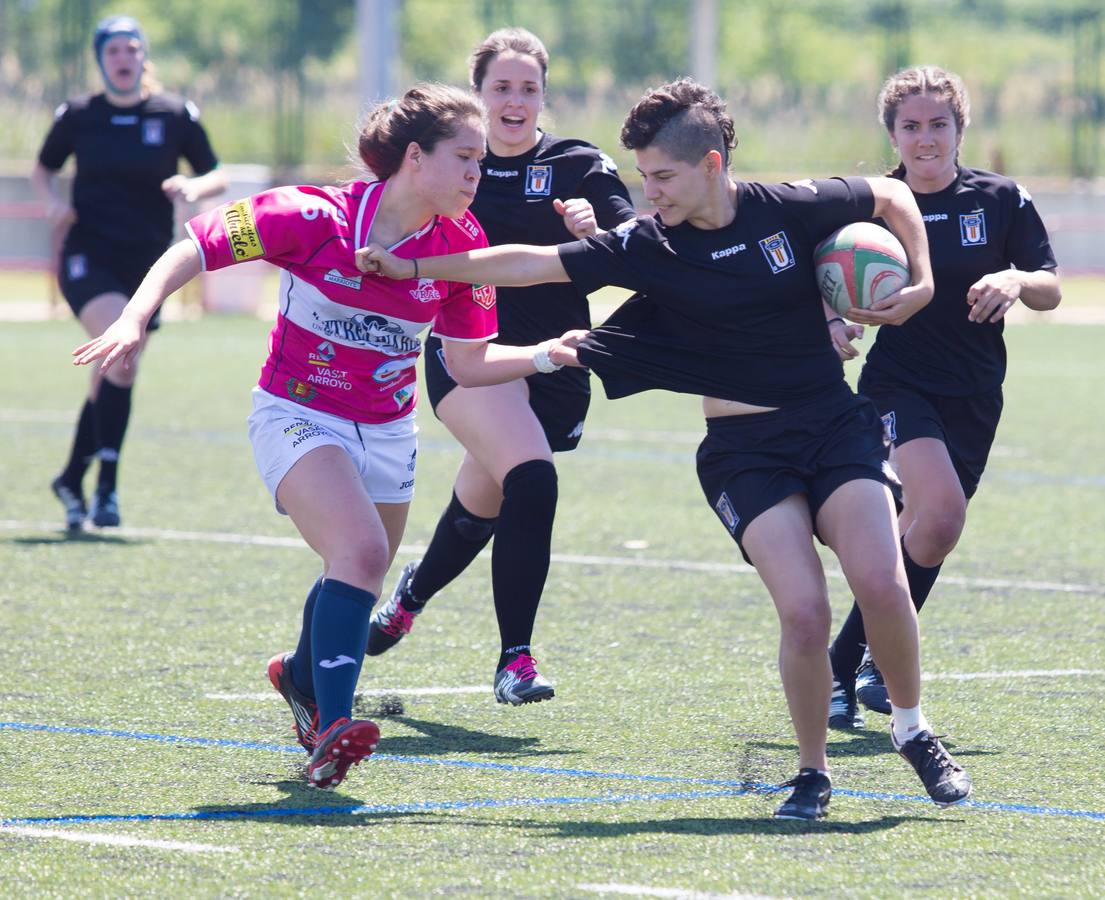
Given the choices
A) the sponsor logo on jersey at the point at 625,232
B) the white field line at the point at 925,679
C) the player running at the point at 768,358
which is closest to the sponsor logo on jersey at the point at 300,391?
the player running at the point at 768,358

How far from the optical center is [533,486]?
230 inches

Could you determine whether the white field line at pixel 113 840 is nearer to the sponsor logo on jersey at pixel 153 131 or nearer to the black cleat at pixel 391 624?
the black cleat at pixel 391 624

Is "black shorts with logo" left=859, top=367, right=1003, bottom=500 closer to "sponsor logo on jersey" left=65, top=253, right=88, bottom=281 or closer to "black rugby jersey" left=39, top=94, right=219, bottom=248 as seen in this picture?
"sponsor logo on jersey" left=65, top=253, right=88, bottom=281

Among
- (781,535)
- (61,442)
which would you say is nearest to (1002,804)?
(781,535)

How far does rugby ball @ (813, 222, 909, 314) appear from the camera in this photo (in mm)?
4805

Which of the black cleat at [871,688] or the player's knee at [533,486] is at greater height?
the player's knee at [533,486]

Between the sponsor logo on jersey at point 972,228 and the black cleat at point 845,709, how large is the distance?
142 centimetres

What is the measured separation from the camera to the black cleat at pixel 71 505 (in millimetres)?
9086

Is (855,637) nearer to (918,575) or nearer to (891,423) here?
(918,575)

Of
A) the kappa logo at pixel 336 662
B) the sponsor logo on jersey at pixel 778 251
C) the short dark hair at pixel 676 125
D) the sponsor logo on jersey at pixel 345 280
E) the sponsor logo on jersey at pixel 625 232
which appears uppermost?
the short dark hair at pixel 676 125

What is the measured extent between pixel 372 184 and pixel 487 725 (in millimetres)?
1648

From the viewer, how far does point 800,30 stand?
50.8 m

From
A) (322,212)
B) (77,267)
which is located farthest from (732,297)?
(77,267)

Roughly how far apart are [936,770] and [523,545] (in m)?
1.64
